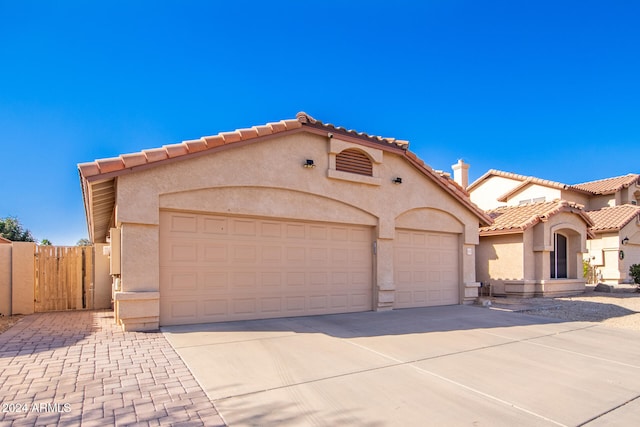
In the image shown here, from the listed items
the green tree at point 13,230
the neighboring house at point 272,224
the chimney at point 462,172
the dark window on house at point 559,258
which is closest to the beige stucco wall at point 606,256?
the dark window on house at point 559,258

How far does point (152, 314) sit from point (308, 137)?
531cm

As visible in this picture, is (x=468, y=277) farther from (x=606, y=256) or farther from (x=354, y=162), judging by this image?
(x=606, y=256)

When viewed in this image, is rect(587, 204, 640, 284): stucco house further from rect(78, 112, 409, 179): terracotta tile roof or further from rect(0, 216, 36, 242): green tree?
rect(0, 216, 36, 242): green tree

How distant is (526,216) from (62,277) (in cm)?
1669

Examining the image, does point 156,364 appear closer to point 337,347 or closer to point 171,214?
point 337,347

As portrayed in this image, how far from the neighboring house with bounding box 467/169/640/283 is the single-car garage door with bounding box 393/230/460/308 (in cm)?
1211

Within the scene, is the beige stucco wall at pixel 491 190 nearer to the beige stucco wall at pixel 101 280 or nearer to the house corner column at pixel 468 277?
the house corner column at pixel 468 277

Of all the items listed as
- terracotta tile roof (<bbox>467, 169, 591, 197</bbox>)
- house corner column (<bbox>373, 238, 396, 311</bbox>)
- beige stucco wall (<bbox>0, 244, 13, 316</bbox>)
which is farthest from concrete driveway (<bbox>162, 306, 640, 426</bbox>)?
terracotta tile roof (<bbox>467, 169, 591, 197</bbox>)

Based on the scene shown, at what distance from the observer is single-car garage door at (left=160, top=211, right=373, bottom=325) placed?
8.16 m

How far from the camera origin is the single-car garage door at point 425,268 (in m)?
11.4

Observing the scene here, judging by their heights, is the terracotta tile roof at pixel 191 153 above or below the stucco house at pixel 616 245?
above

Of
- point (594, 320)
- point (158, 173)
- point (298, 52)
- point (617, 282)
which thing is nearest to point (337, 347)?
point (158, 173)

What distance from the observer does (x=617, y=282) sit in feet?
71.9

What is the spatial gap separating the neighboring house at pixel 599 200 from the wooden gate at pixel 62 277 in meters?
22.4
